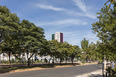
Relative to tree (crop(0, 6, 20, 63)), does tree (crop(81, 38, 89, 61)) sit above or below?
below

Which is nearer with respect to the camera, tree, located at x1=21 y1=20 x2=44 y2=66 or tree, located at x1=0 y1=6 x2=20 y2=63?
tree, located at x1=0 y1=6 x2=20 y2=63

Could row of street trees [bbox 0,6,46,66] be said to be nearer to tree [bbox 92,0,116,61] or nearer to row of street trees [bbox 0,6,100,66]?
row of street trees [bbox 0,6,100,66]

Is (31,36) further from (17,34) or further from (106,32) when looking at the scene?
(106,32)

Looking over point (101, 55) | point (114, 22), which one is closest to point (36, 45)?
point (101, 55)

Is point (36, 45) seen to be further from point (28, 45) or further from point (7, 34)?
point (7, 34)

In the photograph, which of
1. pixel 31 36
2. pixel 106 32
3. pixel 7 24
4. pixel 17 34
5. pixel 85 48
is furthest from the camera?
pixel 85 48

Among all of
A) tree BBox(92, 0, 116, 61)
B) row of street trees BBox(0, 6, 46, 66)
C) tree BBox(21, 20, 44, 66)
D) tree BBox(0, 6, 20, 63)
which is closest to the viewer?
tree BBox(92, 0, 116, 61)

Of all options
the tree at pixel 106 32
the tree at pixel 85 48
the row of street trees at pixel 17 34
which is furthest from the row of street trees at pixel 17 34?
the tree at pixel 85 48

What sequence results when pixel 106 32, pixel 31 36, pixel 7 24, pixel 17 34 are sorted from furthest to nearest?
1. pixel 31 36
2. pixel 17 34
3. pixel 7 24
4. pixel 106 32

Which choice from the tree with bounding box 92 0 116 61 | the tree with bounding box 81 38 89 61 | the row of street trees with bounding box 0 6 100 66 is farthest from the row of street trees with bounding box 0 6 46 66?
the tree with bounding box 81 38 89 61

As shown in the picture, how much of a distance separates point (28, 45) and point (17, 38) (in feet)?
11.1

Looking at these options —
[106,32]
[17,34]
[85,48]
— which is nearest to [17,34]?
[17,34]

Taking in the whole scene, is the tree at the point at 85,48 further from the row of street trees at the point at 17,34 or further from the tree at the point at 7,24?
the tree at the point at 7,24

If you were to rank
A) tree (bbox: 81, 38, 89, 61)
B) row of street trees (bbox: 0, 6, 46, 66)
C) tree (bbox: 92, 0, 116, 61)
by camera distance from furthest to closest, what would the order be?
tree (bbox: 81, 38, 89, 61)
row of street trees (bbox: 0, 6, 46, 66)
tree (bbox: 92, 0, 116, 61)
